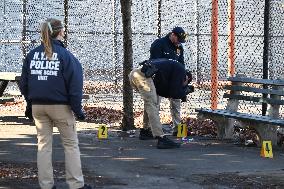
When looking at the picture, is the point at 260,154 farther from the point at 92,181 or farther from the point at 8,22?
the point at 8,22

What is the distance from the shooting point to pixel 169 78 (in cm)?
1138

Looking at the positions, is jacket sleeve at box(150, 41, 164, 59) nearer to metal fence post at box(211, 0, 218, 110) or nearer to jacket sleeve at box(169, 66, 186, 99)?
jacket sleeve at box(169, 66, 186, 99)

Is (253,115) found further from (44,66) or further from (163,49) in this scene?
(44,66)

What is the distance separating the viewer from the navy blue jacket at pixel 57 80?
7.48 m

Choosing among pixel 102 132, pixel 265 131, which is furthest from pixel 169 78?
pixel 102 132

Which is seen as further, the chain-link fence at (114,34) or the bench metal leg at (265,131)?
the chain-link fence at (114,34)

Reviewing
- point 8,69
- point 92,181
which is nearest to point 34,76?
point 92,181

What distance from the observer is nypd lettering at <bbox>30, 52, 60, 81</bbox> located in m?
7.49

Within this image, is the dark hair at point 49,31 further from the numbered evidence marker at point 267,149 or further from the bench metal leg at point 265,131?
the bench metal leg at point 265,131

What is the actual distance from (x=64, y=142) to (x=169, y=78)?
13.1 ft

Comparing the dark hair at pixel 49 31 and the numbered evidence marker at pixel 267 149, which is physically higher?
the dark hair at pixel 49 31

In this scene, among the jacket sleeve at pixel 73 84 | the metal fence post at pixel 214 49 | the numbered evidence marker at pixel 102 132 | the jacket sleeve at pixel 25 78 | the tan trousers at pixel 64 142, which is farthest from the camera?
the metal fence post at pixel 214 49

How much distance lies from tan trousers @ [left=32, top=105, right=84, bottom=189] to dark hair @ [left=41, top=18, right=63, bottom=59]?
1.88ft

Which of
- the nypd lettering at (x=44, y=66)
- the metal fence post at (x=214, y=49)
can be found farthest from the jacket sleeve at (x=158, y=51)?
the nypd lettering at (x=44, y=66)
